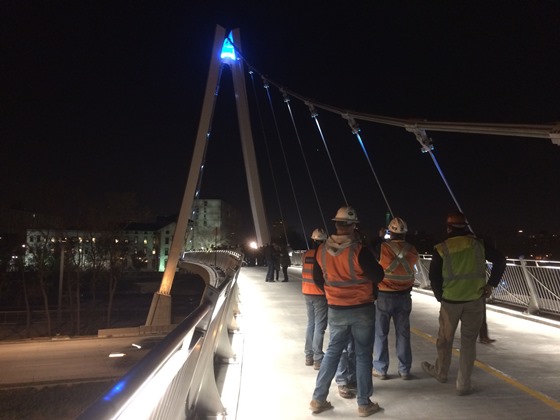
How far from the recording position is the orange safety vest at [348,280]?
4.61 m

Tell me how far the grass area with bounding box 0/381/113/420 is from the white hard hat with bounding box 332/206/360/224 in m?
16.1

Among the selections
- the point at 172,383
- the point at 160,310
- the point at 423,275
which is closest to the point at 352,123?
the point at 423,275

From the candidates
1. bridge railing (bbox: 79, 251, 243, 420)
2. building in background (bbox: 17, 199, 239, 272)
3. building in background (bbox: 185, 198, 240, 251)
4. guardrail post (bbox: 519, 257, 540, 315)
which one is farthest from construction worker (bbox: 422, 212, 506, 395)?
building in background (bbox: 185, 198, 240, 251)

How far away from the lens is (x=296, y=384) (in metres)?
5.83

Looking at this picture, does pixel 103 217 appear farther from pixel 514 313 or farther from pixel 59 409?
pixel 514 313

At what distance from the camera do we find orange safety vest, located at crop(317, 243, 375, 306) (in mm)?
4609

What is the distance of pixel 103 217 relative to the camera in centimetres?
4966

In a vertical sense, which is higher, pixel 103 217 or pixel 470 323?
pixel 103 217

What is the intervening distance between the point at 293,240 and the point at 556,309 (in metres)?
73.5

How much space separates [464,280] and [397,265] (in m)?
0.95

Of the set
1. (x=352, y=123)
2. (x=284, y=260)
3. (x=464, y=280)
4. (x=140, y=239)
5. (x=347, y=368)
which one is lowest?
(x=347, y=368)

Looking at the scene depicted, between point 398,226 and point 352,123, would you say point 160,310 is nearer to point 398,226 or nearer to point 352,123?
point 352,123

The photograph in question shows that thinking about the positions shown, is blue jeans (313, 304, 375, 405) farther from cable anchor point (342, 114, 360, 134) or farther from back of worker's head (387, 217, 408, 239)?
cable anchor point (342, 114, 360, 134)

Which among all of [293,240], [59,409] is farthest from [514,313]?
[293,240]
